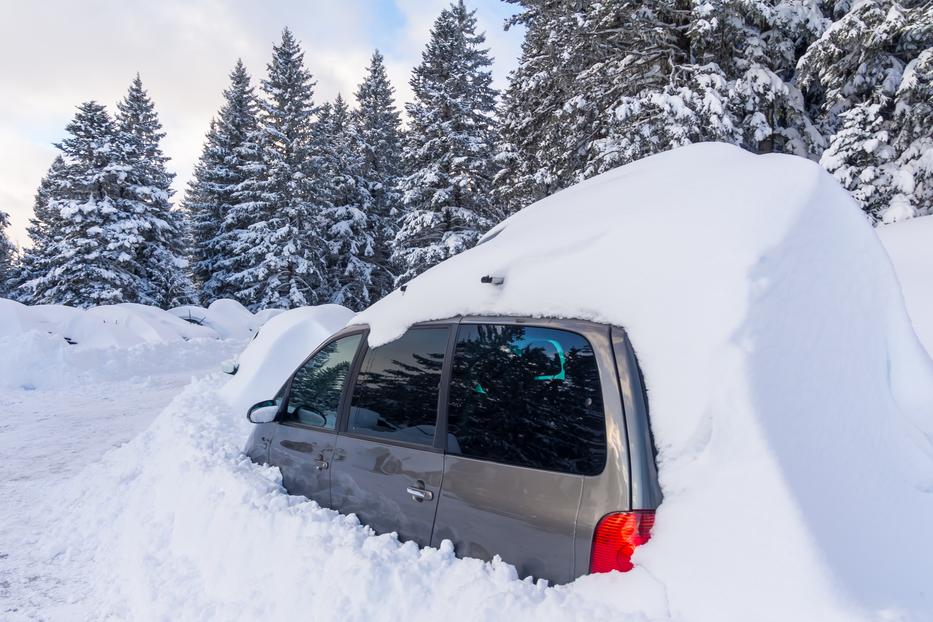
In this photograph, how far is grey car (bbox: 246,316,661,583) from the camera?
5.99 feet

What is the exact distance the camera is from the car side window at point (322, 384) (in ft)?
11.0

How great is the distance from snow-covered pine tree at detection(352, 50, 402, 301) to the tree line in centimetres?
13

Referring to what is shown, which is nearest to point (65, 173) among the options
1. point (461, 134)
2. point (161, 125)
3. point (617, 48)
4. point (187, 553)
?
point (161, 125)

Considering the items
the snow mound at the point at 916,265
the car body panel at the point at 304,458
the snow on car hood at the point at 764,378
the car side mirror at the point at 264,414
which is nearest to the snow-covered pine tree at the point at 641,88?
the snow mound at the point at 916,265

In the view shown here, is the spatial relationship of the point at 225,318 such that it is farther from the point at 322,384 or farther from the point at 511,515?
the point at 511,515

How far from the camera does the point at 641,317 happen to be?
1968mm

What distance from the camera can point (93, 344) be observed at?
13320mm

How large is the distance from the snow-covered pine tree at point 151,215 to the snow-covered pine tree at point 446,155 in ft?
46.0

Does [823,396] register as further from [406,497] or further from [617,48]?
[617,48]

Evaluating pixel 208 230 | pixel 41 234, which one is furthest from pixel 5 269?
pixel 208 230

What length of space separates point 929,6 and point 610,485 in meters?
9.89

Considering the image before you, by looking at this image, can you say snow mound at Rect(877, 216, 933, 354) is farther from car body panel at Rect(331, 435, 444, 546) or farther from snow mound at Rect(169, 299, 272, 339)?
snow mound at Rect(169, 299, 272, 339)

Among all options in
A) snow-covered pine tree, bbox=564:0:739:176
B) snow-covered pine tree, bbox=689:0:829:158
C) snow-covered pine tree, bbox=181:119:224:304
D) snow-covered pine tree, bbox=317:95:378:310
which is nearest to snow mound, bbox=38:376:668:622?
snow-covered pine tree, bbox=564:0:739:176


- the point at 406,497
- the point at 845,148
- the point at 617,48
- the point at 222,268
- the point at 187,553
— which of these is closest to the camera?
the point at 406,497
